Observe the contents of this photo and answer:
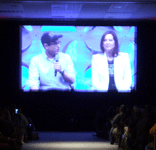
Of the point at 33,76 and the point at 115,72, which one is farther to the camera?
the point at 115,72

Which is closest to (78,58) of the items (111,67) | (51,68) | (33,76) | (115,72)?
(51,68)

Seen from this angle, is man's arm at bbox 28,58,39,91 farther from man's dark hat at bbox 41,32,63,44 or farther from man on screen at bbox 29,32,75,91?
man's dark hat at bbox 41,32,63,44

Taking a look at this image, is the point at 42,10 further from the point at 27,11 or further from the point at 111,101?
the point at 111,101

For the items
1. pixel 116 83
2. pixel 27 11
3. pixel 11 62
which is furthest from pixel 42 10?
pixel 116 83

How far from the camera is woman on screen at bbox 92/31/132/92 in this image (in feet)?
52.9

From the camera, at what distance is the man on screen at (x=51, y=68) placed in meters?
16.0

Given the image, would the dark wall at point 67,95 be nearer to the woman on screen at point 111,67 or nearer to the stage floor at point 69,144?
the woman on screen at point 111,67

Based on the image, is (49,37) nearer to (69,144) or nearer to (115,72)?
(115,72)

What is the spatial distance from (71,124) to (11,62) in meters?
3.67

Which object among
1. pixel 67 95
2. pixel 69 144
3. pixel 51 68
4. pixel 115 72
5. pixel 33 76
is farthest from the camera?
pixel 67 95

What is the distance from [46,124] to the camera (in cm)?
1705

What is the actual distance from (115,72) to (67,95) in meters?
2.23

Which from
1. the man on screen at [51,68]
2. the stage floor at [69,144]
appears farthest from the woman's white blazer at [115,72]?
the stage floor at [69,144]

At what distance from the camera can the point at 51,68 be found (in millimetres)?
16109
